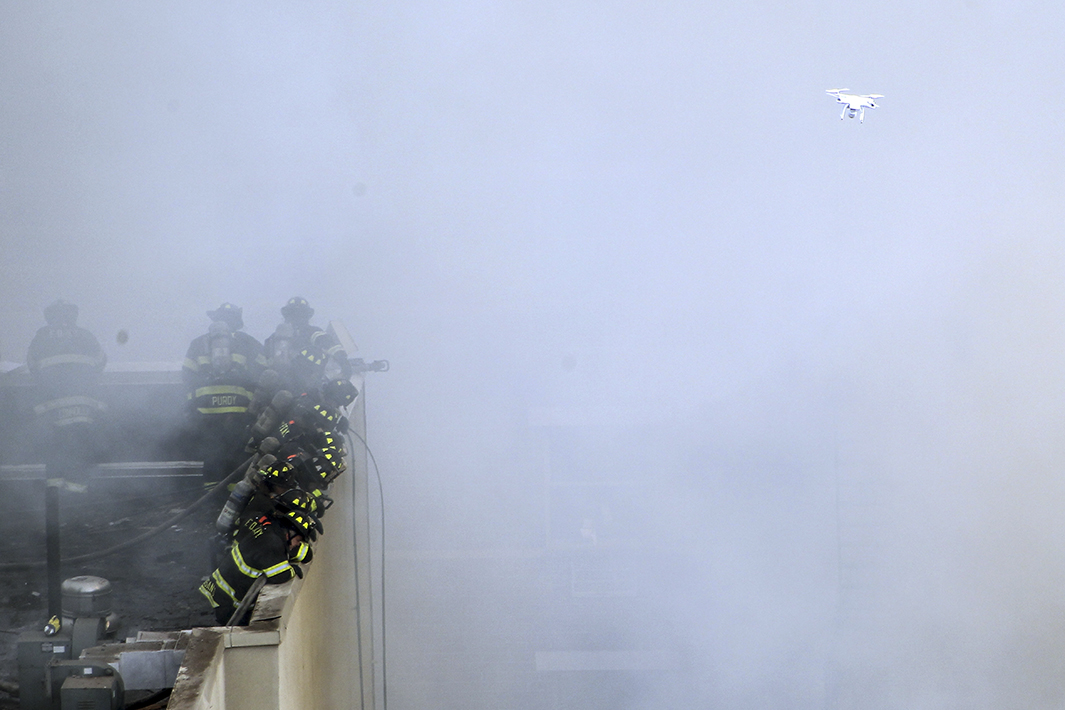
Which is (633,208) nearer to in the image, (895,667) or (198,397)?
(198,397)

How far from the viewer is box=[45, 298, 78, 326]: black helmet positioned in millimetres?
2754

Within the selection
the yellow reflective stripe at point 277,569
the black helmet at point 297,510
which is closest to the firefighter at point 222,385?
the black helmet at point 297,510

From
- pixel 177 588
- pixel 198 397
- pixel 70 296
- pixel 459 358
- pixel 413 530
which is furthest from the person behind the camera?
pixel 413 530

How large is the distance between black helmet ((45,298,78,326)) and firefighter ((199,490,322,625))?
1.06m

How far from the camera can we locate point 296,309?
309 cm

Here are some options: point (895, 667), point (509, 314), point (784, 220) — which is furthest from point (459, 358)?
point (895, 667)

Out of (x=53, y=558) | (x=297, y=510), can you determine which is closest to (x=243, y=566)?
(x=297, y=510)

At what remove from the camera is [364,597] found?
3703 mm

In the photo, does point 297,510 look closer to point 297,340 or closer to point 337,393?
point 337,393

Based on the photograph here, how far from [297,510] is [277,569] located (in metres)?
0.15

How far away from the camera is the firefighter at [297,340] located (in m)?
3.00

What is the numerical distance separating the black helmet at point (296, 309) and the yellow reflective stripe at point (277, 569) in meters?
1.15

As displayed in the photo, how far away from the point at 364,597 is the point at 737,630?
183 cm

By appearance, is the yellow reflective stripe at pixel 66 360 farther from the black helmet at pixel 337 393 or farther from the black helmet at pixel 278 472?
the black helmet at pixel 278 472
